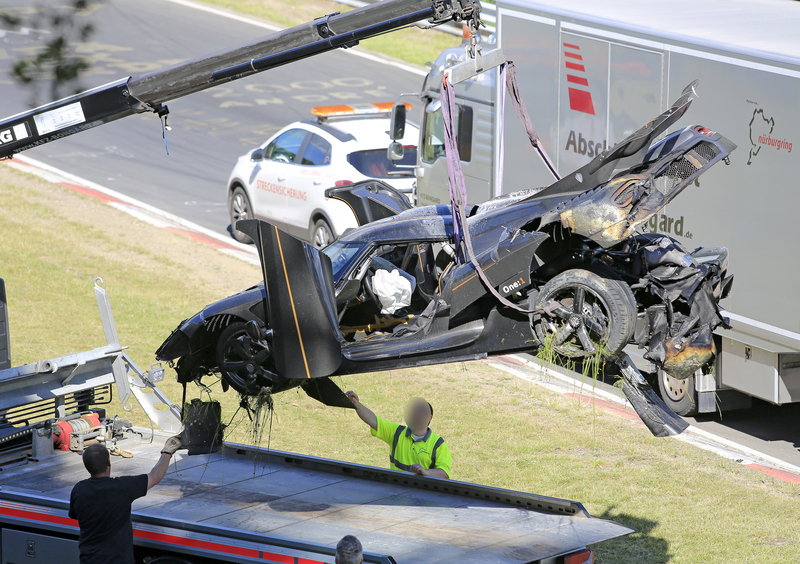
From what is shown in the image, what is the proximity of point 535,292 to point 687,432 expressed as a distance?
535 centimetres

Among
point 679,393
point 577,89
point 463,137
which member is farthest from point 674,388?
point 463,137

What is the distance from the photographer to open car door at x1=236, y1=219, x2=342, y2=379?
6.01 metres

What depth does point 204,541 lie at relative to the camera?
6.25 m

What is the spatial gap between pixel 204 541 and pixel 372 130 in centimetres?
1105

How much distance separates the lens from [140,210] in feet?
61.5

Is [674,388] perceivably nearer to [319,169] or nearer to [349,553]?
[349,553]

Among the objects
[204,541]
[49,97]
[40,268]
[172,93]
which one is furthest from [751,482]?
[40,268]

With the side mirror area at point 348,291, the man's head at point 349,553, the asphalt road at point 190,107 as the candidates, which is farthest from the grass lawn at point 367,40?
the man's head at point 349,553

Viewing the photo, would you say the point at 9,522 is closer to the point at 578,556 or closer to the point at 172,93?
the point at 172,93

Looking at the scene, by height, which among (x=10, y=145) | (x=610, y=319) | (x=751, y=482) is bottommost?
(x=751, y=482)

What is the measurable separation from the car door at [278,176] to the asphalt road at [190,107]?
5.56 ft

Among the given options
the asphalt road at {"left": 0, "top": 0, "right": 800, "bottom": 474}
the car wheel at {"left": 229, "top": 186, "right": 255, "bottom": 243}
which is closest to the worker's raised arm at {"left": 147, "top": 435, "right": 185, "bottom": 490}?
the asphalt road at {"left": 0, "top": 0, "right": 800, "bottom": 474}

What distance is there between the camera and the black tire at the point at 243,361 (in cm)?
638

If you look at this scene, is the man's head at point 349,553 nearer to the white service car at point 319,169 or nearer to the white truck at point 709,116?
the white truck at point 709,116
